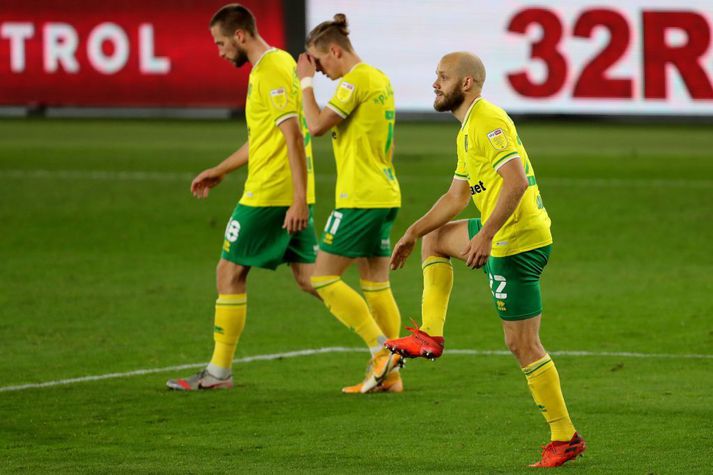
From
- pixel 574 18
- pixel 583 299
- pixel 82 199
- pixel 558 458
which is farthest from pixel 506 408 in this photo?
pixel 574 18

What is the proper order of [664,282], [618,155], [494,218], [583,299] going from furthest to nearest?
[618,155]
[664,282]
[583,299]
[494,218]

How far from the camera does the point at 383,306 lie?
31.2 ft

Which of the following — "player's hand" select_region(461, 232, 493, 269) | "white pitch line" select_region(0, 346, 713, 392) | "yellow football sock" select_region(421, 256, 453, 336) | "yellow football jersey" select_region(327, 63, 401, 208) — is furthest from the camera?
"white pitch line" select_region(0, 346, 713, 392)

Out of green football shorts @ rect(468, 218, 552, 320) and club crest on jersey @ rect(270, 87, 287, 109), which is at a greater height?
club crest on jersey @ rect(270, 87, 287, 109)

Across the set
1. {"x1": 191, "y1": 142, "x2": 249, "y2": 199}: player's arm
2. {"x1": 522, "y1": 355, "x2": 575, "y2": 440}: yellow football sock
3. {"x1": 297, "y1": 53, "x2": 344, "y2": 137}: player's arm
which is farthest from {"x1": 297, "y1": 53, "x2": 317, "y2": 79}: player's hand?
{"x1": 522, "y1": 355, "x2": 575, "y2": 440}: yellow football sock

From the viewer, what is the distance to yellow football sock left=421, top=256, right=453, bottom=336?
729 cm

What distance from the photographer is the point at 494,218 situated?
21.9 feet

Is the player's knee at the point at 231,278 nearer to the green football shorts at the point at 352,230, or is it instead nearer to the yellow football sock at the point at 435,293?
the green football shorts at the point at 352,230

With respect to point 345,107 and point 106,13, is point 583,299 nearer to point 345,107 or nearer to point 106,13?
point 345,107

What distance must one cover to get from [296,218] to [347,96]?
0.78 m

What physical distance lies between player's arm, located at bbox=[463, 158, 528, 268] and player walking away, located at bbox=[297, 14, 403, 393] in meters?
2.42

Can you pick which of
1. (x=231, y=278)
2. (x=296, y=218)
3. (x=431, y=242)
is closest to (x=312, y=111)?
(x=296, y=218)

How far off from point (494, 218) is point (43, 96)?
24.1 m

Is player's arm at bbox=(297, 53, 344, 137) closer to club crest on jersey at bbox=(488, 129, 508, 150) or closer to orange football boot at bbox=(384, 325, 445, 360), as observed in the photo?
orange football boot at bbox=(384, 325, 445, 360)
